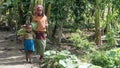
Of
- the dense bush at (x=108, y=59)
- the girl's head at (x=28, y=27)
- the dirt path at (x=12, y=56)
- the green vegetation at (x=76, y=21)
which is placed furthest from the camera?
the green vegetation at (x=76, y=21)

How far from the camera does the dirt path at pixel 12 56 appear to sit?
916 cm

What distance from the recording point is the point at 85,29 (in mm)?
14805

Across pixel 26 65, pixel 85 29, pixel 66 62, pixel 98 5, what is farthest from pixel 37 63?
pixel 85 29

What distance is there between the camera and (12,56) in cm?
1036

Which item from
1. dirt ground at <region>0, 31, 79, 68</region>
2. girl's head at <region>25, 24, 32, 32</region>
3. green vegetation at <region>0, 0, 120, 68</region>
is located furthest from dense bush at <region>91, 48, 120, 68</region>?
girl's head at <region>25, 24, 32, 32</region>

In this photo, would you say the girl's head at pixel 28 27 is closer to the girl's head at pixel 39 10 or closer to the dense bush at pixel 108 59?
the girl's head at pixel 39 10

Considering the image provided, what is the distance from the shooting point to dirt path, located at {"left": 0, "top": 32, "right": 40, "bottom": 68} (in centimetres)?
916

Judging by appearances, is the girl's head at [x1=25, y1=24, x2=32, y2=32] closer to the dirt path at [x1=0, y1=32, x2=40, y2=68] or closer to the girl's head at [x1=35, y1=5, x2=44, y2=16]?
the girl's head at [x1=35, y1=5, x2=44, y2=16]

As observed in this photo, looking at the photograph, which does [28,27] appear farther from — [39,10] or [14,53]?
[14,53]

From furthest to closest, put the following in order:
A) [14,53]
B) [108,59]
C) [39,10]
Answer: [14,53] < [39,10] < [108,59]

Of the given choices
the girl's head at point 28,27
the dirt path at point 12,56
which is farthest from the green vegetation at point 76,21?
the dirt path at point 12,56

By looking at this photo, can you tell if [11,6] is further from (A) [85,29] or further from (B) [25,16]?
(A) [85,29]

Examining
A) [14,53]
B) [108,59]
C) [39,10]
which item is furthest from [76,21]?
[108,59]

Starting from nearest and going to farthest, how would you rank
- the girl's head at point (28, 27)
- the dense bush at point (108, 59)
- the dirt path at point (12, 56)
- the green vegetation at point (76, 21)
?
the dense bush at point (108, 59)
the dirt path at point (12, 56)
the girl's head at point (28, 27)
the green vegetation at point (76, 21)
